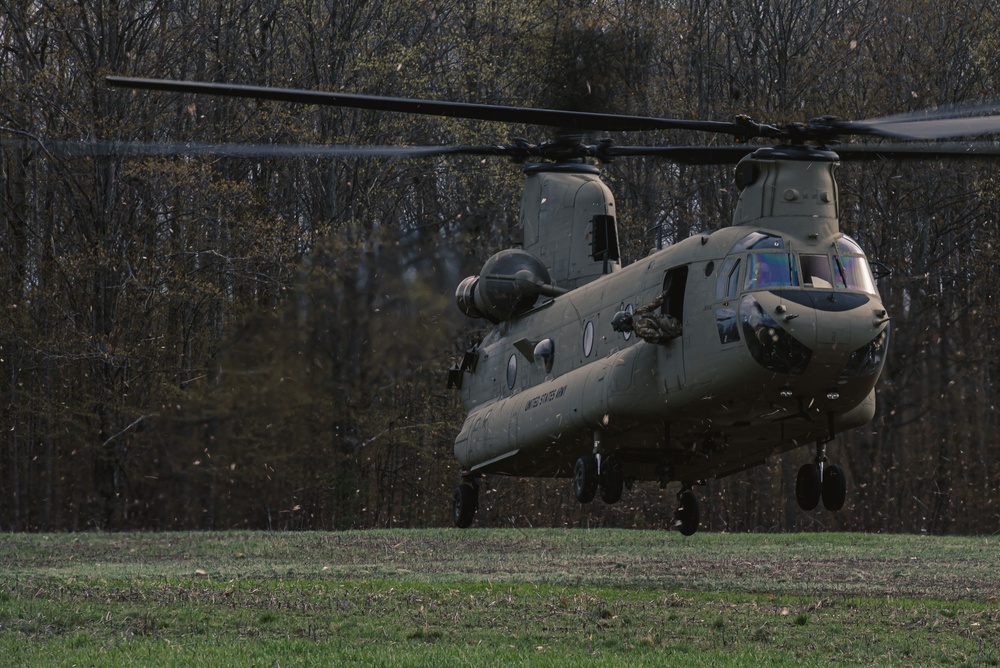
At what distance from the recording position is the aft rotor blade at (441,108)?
43.0ft

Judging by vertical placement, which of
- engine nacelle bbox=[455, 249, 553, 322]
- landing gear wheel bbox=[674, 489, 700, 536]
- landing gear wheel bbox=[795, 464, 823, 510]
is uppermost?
engine nacelle bbox=[455, 249, 553, 322]

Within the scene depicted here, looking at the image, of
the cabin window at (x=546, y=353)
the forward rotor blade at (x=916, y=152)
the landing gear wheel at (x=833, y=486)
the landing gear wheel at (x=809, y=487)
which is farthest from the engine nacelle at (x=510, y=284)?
the landing gear wheel at (x=833, y=486)

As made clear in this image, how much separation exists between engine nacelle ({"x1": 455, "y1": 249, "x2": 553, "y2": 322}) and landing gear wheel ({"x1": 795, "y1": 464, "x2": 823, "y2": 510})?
4.74 metres

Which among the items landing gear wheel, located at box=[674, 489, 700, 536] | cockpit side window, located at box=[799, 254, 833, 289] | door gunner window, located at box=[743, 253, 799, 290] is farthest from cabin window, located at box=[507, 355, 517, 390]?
cockpit side window, located at box=[799, 254, 833, 289]

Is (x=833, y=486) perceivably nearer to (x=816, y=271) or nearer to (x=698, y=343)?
(x=698, y=343)

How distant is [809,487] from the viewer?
15.6 meters

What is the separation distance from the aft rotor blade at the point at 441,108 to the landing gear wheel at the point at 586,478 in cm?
389

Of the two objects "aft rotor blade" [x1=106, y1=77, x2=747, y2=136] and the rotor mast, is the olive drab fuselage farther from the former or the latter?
"aft rotor blade" [x1=106, y1=77, x2=747, y2=136]

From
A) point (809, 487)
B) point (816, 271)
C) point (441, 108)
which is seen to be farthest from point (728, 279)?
point (441, 108)

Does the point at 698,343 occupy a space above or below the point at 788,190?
below

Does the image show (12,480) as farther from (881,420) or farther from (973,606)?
(973,606)

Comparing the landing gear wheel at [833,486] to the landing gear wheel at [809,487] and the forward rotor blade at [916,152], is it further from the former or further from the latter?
the forward rotor blade at [916,152]

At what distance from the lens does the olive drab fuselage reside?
45.7ft

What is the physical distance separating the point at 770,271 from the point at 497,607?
4.61 m
